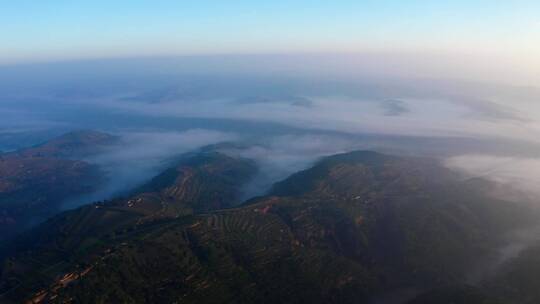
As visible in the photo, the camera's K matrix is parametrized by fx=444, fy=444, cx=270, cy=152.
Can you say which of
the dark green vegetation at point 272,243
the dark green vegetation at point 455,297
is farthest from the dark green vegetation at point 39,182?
the dark green vegetation at point 455,297

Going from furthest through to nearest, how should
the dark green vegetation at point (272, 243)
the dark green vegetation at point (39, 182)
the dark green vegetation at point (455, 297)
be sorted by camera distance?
the dark green vegetation at point (39, 182) → the dark green vegetation at point (272, 243) → the dark green vegetation at point (455, 297)

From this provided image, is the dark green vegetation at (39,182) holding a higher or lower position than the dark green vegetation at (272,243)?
lower

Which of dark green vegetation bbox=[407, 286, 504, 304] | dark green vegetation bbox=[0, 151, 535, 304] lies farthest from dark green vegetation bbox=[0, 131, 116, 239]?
dark green vegetation bbox=[407, 286, 504, 304]

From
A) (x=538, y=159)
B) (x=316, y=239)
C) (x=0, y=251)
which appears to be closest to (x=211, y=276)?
(x=316, y=239)

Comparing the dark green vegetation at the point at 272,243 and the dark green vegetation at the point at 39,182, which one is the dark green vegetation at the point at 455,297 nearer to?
the dark green vegetation at the point at 272,243

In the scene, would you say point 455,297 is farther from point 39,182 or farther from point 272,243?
point 39,182
